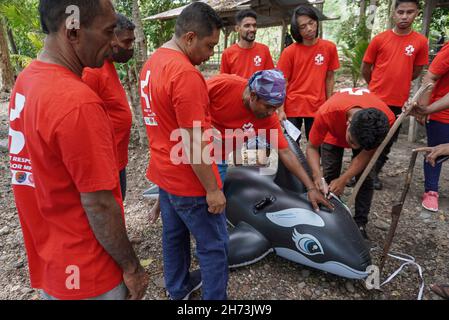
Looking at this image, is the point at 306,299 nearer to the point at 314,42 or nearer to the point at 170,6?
the point at 314,42

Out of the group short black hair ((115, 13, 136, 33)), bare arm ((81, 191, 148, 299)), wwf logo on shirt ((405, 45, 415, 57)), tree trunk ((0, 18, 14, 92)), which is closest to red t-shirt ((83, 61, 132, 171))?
short black hair ((115, 13, 136, 33))

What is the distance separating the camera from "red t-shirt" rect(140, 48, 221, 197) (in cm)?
158

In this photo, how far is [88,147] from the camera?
100 centimetres

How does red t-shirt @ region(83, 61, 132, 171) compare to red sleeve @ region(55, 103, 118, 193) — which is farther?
red t-shirt @ region(83, 61, 132, 171)

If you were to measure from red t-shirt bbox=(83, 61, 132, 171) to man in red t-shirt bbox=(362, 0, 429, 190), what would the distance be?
2666mm

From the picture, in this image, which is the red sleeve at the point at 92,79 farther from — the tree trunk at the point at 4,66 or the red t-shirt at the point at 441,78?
the tree trunk at the point at 4,66

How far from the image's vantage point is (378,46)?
149 inches

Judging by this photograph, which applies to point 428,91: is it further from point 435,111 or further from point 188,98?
point 188,98

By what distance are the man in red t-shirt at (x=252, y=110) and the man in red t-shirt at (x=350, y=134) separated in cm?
32

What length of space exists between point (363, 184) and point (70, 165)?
244cm

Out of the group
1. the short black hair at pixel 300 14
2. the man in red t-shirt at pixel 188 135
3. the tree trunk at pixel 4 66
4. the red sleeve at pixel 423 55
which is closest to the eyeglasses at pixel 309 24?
the short black hair at pixel 300 14

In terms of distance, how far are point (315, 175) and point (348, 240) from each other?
1.79ft

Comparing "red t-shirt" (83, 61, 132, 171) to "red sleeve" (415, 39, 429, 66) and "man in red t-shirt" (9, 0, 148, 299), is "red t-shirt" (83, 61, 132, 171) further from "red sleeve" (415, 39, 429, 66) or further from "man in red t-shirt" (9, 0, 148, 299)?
"red sleeve" (415, 39, 429, 66)
